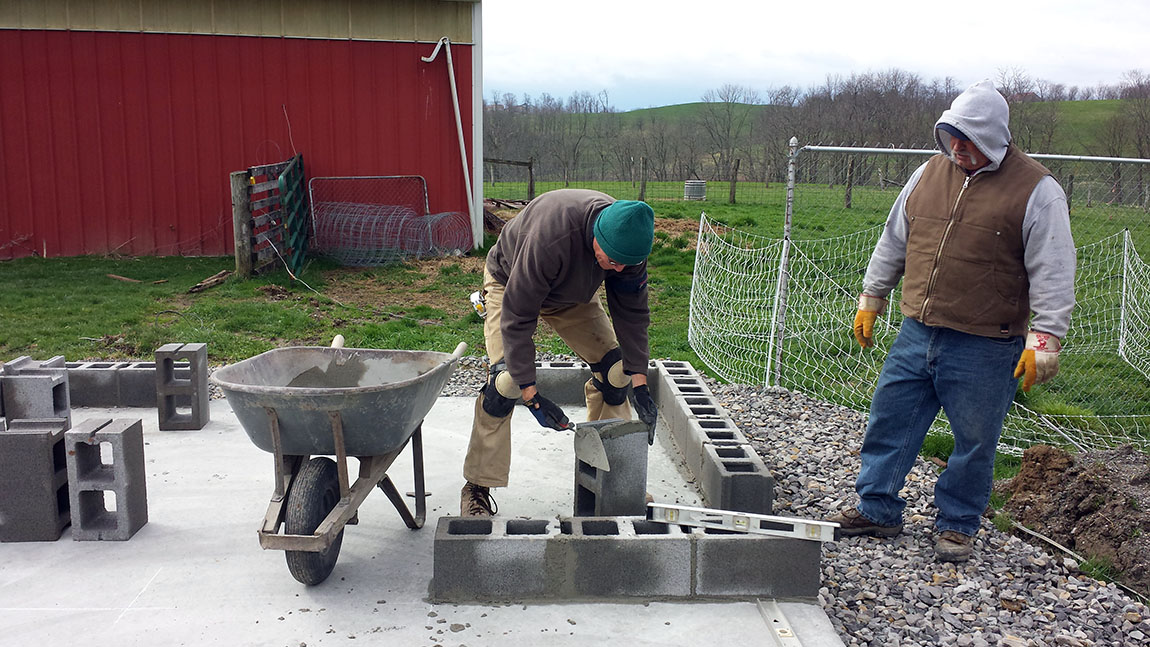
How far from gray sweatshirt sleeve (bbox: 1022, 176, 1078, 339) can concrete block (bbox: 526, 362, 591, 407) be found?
2849 millimetres

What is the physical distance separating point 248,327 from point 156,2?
5897 millimetres

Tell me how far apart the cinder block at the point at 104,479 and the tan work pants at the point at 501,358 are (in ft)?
4.45

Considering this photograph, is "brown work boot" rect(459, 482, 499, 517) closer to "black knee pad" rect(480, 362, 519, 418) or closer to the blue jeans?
"black knee pad" rect(480, 362, 519, 418)

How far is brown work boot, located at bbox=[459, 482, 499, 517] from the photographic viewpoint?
153 inches

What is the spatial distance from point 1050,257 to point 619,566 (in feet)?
6.30

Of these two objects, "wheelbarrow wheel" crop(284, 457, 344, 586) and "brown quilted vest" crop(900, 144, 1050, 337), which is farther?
"brown quilted vest" crop(900, 144, 1050, 337)

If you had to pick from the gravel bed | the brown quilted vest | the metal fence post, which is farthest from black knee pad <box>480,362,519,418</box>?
the metal fence post

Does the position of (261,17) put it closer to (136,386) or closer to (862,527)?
(136,386)

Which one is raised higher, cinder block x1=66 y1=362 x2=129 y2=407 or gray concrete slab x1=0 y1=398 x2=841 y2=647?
cinder block x1=66 y1=362 x2=129 y2=407

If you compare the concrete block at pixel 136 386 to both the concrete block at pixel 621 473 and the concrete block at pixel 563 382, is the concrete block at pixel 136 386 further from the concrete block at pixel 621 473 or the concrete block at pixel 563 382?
the concrete block at pixel 621 473

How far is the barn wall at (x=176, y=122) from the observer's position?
1137 cm

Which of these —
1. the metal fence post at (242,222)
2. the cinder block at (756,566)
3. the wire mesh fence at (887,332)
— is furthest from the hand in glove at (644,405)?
the metal fence post at (242,222)

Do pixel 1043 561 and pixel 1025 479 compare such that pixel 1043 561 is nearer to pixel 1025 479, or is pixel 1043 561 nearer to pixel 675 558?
pixel 1025 479

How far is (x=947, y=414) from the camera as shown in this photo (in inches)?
145
